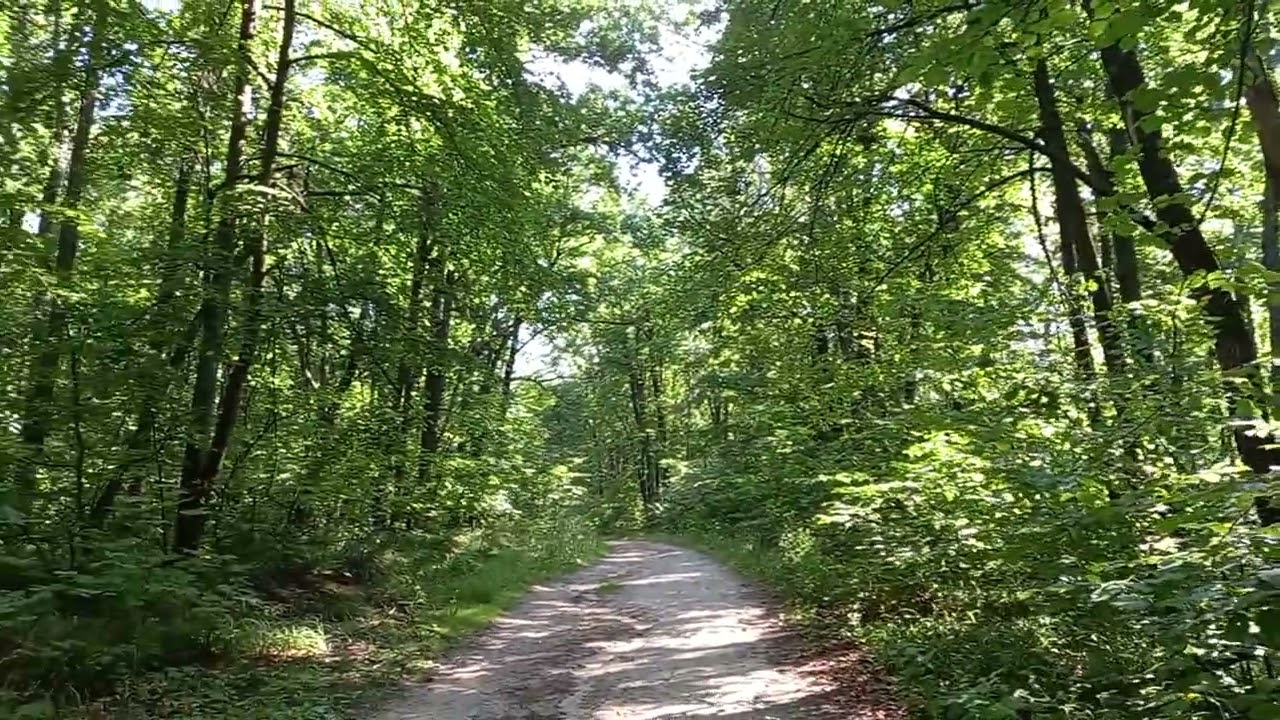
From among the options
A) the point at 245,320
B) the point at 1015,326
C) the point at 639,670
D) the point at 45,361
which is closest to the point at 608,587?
the point at 639,670

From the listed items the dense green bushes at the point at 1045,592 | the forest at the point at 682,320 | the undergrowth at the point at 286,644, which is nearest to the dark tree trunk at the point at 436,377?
the forest at the point at 682,320

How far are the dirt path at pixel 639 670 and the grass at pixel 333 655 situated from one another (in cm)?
46

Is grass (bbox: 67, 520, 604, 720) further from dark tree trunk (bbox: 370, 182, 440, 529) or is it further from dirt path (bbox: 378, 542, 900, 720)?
dark tree trunk (bbox: 370, 182, 440, 529)

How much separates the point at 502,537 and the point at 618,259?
15.1 m

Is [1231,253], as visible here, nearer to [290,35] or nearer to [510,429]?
[290,35]

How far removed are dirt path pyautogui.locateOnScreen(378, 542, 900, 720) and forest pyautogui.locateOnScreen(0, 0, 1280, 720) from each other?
0.64 metres

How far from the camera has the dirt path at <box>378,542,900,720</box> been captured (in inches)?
276

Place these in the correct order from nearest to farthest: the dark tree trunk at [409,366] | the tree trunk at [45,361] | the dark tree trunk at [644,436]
A: 1. the tree trunk at [45,361]
2. the dark tree trunk at [409,366]
3. the dark tree trunk at [644,436]

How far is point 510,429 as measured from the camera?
23.4 metres

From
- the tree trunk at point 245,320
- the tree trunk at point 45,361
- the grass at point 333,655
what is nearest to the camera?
the grass at point 333,655

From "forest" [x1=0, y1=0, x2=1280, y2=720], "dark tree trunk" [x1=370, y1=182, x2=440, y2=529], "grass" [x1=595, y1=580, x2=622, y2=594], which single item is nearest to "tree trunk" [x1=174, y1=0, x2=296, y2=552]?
"forest" [x1=0, y1=0, x2=1280, y2=720]

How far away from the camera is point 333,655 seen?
880cm

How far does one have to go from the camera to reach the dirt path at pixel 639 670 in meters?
7.02

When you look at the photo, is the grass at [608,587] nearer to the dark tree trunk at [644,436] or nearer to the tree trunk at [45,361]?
the tree trunk at [45,361]
